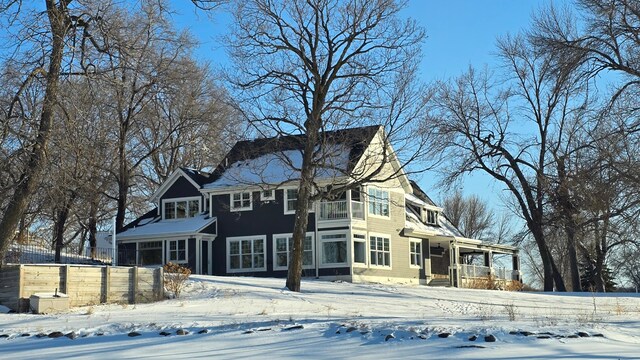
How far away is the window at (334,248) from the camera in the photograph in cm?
4038

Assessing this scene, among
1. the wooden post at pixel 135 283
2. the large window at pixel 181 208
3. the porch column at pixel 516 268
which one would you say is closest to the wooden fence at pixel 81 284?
the wooden post at pixel 135 283

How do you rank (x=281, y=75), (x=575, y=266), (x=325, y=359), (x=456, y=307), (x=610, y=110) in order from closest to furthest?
(x=325, y=359)
(x=610, y=110)
(x=456, y=307)
(x=281, y=75)
(x=575, y=266)

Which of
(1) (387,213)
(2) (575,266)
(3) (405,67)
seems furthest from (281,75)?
(2) (575,266)

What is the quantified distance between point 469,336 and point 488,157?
32419mm

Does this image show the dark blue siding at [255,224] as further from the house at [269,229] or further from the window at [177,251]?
the window at [177,251]

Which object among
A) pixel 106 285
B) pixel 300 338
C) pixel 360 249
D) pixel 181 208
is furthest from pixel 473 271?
pixel 300 338

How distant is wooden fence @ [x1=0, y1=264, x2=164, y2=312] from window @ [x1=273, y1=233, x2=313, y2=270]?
1647cm

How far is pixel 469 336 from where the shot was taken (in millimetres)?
12539

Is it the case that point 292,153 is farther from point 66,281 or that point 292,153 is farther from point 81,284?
point 66,281

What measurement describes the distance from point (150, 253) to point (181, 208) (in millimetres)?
3328

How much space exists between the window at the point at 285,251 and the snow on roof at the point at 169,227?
163 inches

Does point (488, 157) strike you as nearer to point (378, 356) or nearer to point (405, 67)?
point (405, 67)

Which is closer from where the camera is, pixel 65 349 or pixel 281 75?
pixel 65 349

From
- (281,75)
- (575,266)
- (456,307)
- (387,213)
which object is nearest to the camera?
(456,307)
